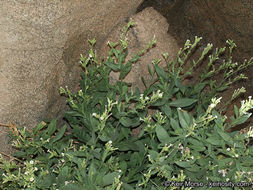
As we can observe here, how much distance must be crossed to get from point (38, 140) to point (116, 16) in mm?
999

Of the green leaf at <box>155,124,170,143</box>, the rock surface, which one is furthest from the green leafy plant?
the rock surface

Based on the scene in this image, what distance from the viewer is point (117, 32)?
2379 mm

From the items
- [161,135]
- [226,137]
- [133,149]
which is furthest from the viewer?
[133,149]

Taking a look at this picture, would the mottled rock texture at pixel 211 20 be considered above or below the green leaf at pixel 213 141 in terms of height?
above

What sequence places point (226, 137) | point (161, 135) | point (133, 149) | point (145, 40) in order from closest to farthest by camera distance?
point (226, 137) → point (161, 135) → point (133, 149) → point (145, 40)

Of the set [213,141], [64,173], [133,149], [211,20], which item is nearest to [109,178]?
[64,173]

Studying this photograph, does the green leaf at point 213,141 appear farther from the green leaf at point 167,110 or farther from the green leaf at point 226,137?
the green leaf at point 167,110

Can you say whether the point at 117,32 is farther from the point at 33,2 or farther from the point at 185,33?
the point at 33,2

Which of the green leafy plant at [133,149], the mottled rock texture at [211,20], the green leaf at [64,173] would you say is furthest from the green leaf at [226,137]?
the mottled rock texture at [211,20]

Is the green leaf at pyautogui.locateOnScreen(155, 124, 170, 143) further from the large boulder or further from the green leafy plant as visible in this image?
the large boulder

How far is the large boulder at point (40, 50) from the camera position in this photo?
1.82m

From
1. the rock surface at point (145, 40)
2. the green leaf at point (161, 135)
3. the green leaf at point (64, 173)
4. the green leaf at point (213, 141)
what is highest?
the rock surface at point (145, 40)

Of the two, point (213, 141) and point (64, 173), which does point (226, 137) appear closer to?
point (213, 141)

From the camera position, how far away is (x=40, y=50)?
1946mm
